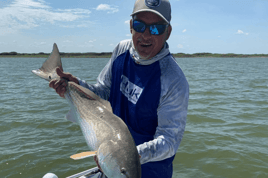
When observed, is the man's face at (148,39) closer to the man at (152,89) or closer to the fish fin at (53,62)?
the man at (152,89)

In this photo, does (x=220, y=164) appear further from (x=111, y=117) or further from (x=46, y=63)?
(x=46, y=63)

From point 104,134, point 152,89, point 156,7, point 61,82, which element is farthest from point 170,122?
point 61,82

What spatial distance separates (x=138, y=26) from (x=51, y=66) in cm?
191

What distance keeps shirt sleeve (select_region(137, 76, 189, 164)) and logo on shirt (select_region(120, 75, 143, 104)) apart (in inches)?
15.0

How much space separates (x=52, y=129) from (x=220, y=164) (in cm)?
735

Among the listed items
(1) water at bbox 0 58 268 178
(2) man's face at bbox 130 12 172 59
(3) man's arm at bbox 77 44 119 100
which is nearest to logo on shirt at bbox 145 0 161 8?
(2) man's face at bbox 130 12 172 59

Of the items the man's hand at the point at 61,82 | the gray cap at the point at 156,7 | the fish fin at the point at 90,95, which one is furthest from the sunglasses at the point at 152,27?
the man's hand at the point at 61,82

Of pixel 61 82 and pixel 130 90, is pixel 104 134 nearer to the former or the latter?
pixel 130 90

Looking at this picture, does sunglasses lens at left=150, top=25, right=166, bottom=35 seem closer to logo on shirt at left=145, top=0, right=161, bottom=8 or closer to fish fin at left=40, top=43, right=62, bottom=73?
logo on shirt at left=145, top=0, right=161, bottom=8

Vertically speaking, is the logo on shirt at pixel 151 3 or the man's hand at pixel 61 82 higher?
the logo on shirt at pixel 151 3

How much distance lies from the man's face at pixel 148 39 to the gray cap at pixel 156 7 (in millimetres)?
68

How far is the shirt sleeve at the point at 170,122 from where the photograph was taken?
2.36 meters

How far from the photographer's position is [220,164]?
699 cm

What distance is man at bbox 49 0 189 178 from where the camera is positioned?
2479 mm
